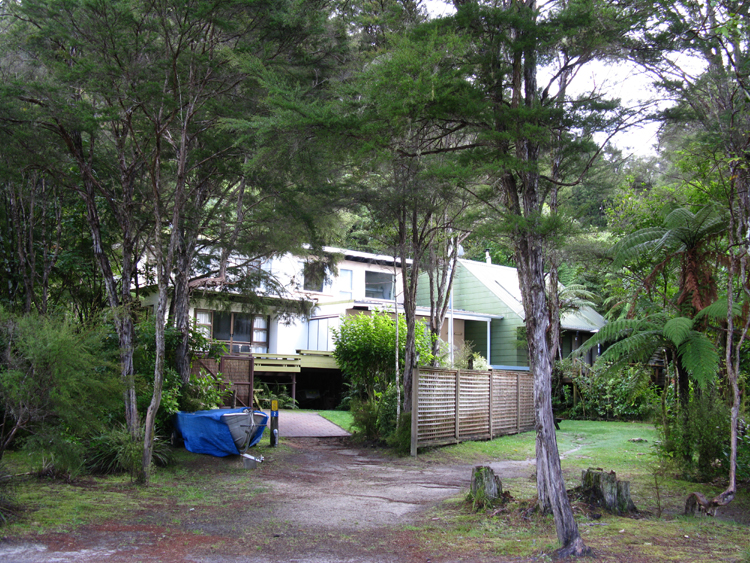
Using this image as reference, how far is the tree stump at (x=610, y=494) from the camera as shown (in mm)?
6801

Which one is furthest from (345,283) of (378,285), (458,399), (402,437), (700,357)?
(700,357)

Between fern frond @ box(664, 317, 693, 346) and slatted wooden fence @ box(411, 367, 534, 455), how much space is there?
16.9 feet

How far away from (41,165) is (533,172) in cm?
828

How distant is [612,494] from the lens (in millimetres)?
6836

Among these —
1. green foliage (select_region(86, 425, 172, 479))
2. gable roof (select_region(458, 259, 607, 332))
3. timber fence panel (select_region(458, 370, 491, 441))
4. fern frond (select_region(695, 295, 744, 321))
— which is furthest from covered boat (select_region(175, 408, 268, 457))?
gable roof (select_region(458, 259, 607, 332))

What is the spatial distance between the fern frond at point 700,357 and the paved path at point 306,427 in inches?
371

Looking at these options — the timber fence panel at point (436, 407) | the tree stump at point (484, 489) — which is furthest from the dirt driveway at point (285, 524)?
the timber fence panel at point (436, 407)

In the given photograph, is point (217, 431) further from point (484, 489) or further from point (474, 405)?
point (474, 405)

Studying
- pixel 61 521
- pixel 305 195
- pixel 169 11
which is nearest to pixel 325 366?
pixel 305 195

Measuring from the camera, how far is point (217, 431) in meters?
10.8

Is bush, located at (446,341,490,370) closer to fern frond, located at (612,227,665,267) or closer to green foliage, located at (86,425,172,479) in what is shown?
fern frond, located at (612,227,665,267)

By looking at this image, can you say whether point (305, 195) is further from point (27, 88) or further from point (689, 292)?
point (689, 292)

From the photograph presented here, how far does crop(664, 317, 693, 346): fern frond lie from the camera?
812 cm

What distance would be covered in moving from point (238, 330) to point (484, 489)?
1750cm
